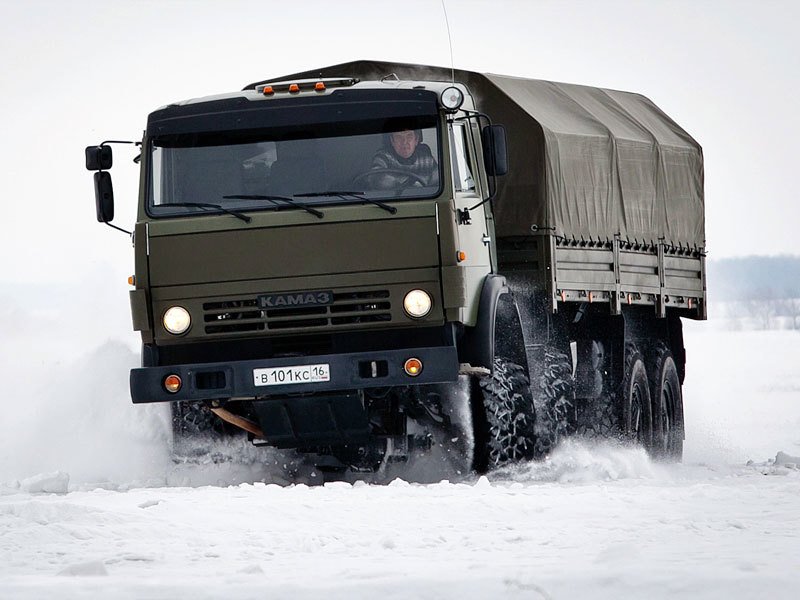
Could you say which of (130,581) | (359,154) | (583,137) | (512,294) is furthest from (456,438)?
(130,581)

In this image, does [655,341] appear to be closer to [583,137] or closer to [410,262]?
[583,137]

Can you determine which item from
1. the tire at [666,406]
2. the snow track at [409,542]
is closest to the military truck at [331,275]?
the snow track at [409,542]

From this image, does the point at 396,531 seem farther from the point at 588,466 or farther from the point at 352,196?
the point at 588,466

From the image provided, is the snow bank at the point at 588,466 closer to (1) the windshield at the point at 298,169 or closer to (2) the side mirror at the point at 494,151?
(2) the side mirror at the point at 494,151

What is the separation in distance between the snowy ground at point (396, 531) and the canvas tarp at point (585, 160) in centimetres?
216

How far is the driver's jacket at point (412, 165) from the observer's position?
1172cm

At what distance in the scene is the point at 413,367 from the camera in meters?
11.6

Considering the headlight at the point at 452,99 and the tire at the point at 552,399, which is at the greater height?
the headlight at the point at 452,99

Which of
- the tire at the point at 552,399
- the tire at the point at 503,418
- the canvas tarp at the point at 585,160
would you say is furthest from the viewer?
the canvas tarp at the point at 585,160

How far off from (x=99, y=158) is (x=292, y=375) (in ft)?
7.23

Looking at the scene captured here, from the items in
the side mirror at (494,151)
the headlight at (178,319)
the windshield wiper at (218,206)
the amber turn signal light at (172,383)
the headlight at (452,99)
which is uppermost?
the headlight at (452,99)

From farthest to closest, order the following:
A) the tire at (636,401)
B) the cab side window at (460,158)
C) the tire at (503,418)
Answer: the tire at (636,401) < the tire at (503,418) < the cab side window at (460,158)

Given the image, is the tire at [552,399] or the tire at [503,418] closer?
the tire at [503,418]

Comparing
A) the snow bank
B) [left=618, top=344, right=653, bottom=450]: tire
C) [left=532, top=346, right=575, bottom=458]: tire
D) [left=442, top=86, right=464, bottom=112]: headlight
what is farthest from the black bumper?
[left=618, top=344, right=653, bottom=450]: tire
